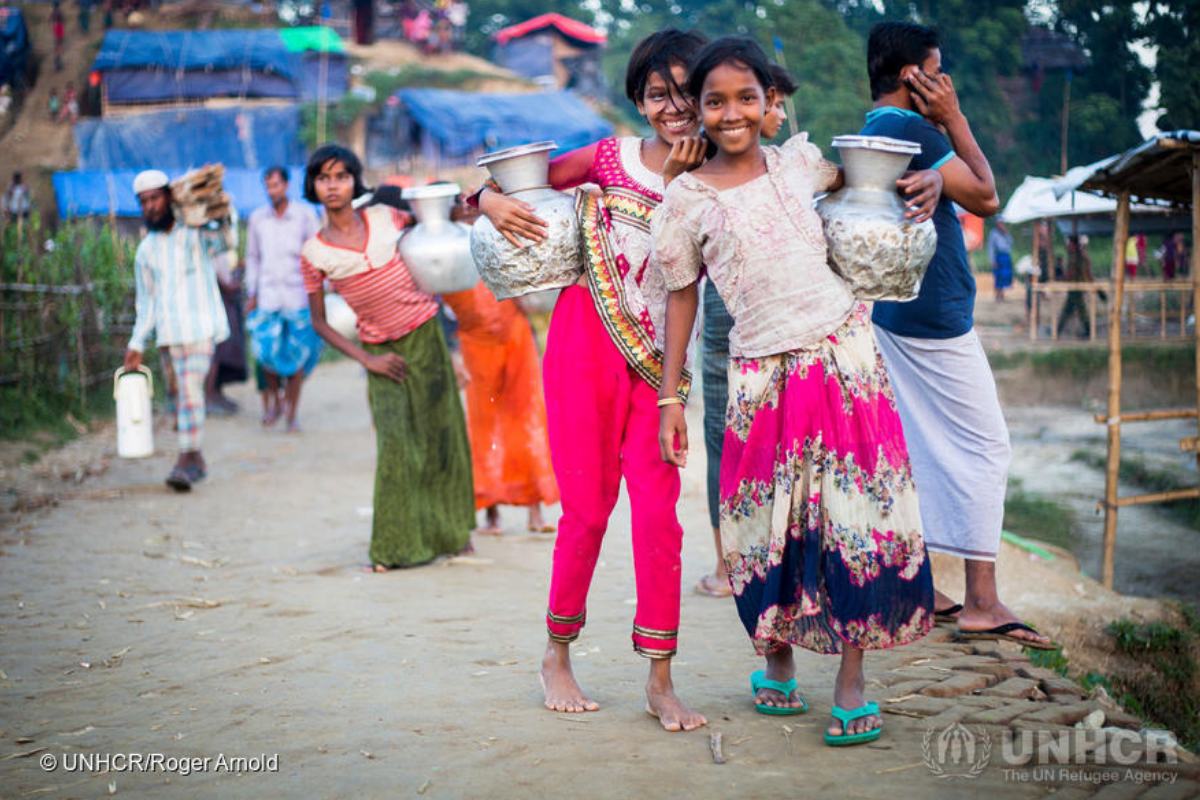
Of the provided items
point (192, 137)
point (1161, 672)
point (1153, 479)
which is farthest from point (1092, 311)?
point (192, 137)

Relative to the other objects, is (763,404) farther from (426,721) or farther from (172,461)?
(172,461)

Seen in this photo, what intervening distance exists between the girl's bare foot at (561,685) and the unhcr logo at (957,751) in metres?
0.94

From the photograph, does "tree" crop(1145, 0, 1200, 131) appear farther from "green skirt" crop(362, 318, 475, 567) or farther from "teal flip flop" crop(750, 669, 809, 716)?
"teal flip flop" crop(750, 669, 809, 716)

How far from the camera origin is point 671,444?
289cm

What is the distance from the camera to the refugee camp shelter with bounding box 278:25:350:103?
112ft

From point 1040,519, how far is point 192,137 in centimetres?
2830

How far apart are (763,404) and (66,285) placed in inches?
373

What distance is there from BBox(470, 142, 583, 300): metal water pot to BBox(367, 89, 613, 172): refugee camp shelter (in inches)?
1144

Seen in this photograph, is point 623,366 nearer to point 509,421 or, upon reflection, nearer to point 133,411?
point 509,421

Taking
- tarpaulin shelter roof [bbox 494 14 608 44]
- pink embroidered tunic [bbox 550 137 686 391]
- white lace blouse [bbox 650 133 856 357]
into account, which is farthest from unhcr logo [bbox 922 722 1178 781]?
tarpaulin shelter roof [bbox 494 14 608 44]

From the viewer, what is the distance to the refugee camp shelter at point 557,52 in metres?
40.1

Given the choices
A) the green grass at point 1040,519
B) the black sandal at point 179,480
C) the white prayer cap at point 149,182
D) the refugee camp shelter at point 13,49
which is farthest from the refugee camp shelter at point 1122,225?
the refugee camp shelter at point 13,49

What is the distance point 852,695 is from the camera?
2.87m

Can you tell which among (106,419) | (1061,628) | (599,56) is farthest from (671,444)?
(599,56)
